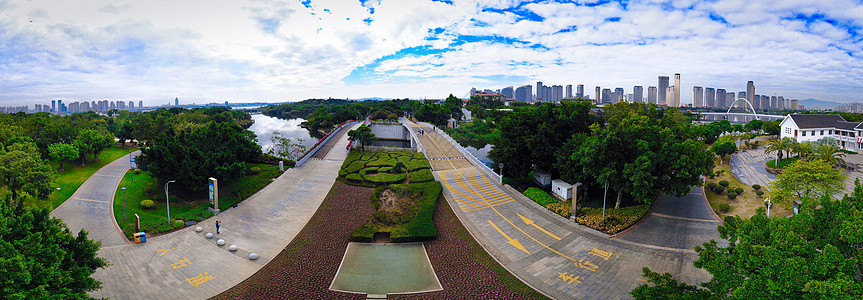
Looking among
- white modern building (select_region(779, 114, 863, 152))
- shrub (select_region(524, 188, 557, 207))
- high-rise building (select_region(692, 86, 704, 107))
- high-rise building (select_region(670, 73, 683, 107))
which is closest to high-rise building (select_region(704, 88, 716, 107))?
high-rise building (select_region(692, 86, 704, 107))

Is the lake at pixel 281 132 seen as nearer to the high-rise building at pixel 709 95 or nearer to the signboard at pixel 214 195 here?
the signboard at pixel 214 195

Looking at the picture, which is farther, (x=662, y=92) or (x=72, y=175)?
(x=662, y=92)

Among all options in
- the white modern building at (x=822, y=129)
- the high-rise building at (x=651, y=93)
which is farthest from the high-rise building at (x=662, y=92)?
the white modern building at (x=822, y=129)

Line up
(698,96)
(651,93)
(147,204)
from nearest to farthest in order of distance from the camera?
(147,204)
(651,93)
(698,96)

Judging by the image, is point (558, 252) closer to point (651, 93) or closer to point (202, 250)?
point (202, 250)

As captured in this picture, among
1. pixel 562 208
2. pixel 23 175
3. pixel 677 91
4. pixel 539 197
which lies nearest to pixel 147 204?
pixel 23 175

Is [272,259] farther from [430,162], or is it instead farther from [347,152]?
[347,152]
